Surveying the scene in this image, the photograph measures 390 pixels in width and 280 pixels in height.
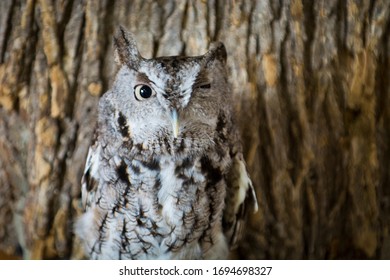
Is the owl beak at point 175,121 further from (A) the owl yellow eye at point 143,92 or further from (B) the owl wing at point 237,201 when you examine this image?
(B) the owl wing at point 237,201

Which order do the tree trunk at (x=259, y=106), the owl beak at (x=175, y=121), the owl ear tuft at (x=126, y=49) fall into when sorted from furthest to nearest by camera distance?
the tree trunk at (x=259, y=106), the owl ear tuft at (x=126, y=49), the owl beak at (x=175, y=121)

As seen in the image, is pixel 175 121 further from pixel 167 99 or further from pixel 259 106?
pixel 259 106

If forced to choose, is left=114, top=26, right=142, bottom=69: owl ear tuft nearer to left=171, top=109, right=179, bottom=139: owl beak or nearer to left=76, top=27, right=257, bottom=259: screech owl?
left=76, top=27, right=257, bottom=259: screech owl

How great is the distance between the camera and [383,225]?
148 centimetres

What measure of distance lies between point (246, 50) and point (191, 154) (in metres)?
0.35

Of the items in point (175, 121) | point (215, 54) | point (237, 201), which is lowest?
point (237, 201)

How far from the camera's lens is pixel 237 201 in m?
1.46

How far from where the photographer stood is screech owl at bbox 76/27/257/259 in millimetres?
1331

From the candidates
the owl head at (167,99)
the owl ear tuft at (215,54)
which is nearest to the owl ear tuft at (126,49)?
the owl head at (167,99)

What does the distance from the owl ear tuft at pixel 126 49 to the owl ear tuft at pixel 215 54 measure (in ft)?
0.58

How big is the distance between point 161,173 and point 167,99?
230 mm

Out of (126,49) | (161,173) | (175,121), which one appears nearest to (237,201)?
(161,173)

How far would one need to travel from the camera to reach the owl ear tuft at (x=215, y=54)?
1.34m

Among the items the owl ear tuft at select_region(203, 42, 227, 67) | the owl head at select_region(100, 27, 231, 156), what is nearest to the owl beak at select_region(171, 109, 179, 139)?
the owl head at select_region(100, 27, 231, 156)
